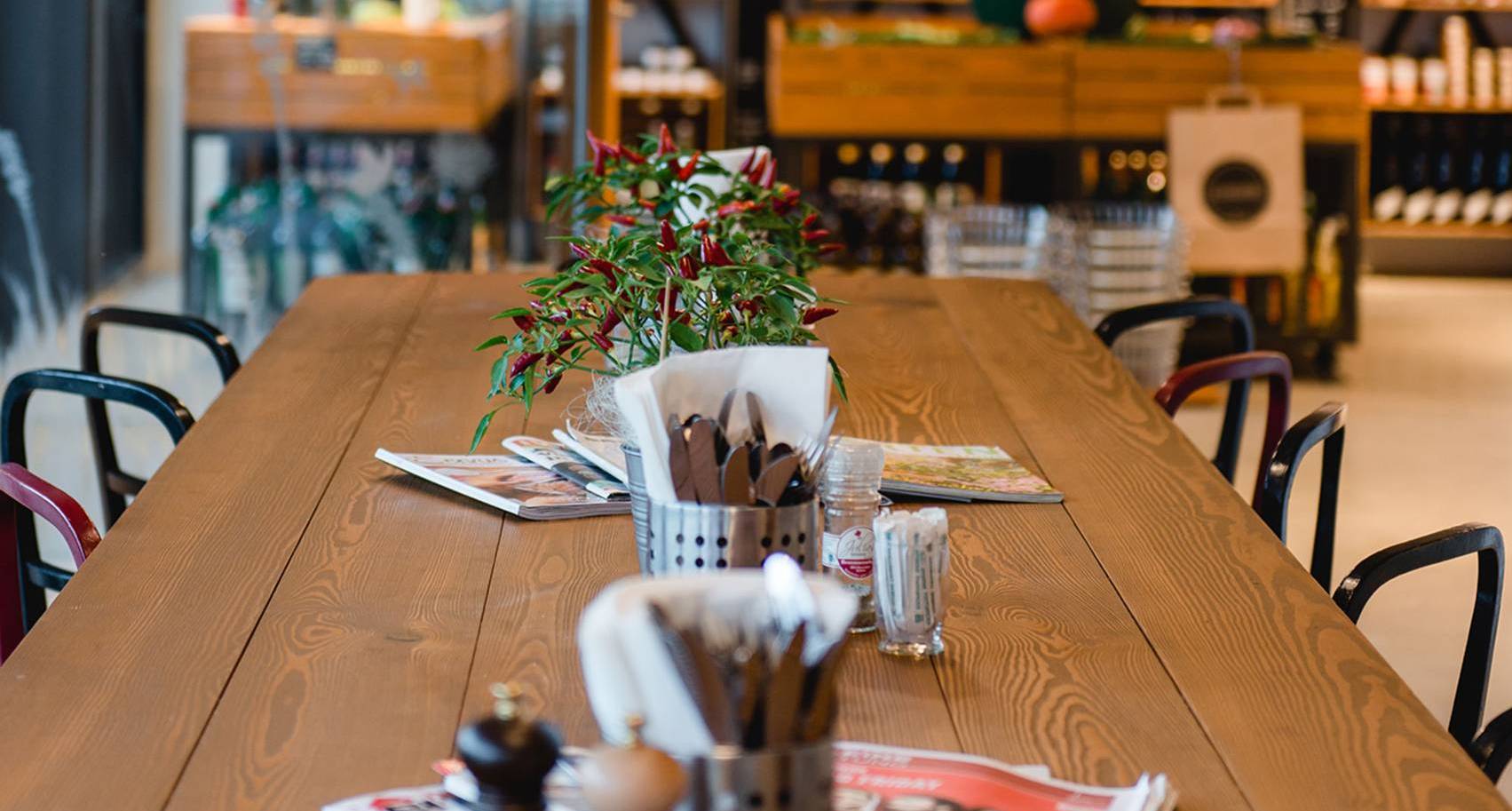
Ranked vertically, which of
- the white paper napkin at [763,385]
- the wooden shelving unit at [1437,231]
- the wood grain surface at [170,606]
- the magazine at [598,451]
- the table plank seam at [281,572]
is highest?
the white paper napkin at [763,385]

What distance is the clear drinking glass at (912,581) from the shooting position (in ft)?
4.57

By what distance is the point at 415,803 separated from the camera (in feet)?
3.59

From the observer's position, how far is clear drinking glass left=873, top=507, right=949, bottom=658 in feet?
4.57

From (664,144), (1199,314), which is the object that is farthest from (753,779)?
(1199,314)

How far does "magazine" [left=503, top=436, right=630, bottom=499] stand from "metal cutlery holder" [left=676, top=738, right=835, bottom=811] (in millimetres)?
950

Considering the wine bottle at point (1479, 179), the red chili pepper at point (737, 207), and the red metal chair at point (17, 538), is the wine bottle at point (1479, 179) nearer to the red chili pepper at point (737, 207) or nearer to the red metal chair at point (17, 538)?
the red chili pepper at point (737, 207)

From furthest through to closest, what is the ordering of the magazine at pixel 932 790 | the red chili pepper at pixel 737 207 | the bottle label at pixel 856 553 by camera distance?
the red chili pepper at pixel 737 207 < the bottle label at pixel 856 553 < the magazine at pixel 932 790

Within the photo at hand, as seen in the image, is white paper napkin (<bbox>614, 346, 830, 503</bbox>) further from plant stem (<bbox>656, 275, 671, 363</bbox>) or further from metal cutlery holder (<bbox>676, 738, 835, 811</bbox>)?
metal cutlery holder (<bbox>676, 738, 835, 811</bbox>)

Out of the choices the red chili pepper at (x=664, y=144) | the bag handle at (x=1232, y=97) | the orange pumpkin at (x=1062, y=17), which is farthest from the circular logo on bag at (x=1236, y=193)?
the red chili pepper at (x=664, y=144)

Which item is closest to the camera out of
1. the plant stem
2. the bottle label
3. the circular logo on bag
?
the bottle label

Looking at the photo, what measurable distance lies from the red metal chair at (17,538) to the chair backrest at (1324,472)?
1.35 metres

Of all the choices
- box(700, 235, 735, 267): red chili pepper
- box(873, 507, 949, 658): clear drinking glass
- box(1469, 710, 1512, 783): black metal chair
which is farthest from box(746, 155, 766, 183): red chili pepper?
box(1469, 710, 1512, 783): black metal chair

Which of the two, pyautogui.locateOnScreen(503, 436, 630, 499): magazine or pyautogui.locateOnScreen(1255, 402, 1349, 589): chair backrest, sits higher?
pyautogui.locateOnScreen(503, 436, 630, 499): magazine

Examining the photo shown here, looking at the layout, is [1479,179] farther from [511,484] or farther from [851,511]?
[851,511]
